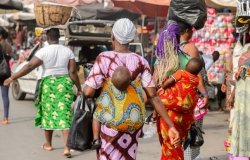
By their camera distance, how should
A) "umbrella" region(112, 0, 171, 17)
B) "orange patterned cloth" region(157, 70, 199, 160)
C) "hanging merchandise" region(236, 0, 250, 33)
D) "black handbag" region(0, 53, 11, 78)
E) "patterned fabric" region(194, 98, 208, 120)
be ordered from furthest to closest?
"umbrella" region(112, 0, 171, 17) < "black handbag" region(0, 53, 11, 78) < "patterned fabric" region(194, 98, 208, 120) < "hanging merchandise" region(236, 0, 250, 33) < "orange patterned cloth" region(157, 70, 199, 160)

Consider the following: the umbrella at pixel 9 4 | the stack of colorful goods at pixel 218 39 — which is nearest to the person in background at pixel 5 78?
the umbrella at pixel 9 4

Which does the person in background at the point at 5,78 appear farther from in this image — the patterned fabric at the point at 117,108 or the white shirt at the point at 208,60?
the patterned fabric at the point at 117,108

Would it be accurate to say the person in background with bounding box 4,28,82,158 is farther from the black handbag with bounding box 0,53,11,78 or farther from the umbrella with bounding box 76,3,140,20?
the umbrella with bounding box 76,3,140,20

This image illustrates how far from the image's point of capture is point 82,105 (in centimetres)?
446

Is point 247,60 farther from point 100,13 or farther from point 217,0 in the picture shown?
point 100,13

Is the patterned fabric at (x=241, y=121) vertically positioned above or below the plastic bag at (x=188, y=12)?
below

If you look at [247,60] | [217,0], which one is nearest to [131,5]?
[217,0]

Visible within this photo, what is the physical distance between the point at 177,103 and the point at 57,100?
3060 millimetres

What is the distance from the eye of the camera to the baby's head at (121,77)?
425 centimetres

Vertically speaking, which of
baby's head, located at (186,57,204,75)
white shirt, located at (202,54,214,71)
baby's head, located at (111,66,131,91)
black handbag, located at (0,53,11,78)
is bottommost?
white shirt, located at (202,54,214,71)

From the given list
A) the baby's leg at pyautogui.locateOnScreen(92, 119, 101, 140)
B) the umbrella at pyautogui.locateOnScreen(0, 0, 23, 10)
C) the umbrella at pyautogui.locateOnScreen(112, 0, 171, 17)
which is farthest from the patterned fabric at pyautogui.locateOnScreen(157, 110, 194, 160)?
the umbrella at pyautogui.locateOnScreen(0, 0, 23, 10)

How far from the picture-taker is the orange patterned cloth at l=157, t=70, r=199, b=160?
204 inches

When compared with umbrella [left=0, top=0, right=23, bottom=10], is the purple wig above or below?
above

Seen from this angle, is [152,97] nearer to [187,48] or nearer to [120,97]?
[120,97]
